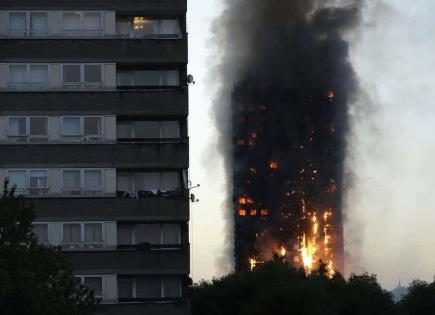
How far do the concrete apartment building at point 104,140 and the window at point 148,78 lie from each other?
0.06 metres

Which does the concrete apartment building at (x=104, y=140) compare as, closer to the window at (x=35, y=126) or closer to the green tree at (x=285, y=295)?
the window at (x=35, y=126)

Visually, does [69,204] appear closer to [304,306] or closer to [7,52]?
[7,52]

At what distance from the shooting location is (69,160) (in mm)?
64438

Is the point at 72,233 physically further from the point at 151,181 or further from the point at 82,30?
the point at 82,30

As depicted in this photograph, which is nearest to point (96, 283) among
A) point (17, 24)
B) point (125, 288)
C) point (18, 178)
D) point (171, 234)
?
point (125, 288)

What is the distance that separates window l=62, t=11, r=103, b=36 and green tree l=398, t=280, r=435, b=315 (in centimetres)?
6652

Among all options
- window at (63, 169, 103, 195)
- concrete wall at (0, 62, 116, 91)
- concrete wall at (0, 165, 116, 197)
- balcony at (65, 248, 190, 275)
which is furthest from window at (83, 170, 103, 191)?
concrete wall at (0, 62, 116, 91)

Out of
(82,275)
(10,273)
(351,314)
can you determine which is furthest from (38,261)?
(351,314)

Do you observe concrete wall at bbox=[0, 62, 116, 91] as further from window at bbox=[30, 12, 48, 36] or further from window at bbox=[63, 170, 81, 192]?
window at bbox=[63, 170, 81, 192]

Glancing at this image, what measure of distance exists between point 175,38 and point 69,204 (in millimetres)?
10906

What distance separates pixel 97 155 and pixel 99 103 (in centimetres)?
286

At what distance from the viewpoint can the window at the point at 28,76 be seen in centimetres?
6531

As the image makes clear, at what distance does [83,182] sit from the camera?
64.2m

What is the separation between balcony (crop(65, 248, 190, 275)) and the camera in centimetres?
6334
